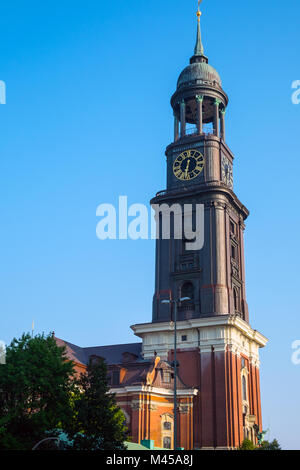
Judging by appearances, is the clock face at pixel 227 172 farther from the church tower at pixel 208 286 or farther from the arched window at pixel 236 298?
the arched window at pixel 236 298

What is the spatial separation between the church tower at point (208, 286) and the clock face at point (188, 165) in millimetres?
139

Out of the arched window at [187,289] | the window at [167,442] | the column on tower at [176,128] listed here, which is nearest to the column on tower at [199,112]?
the column on tower at [176,128]

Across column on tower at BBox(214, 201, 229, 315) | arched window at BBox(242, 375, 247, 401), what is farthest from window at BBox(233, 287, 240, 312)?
arched window at BBox(242, 375, 247, 401)

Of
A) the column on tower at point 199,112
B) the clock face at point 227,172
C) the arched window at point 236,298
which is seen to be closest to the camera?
the arched window at point 236,298

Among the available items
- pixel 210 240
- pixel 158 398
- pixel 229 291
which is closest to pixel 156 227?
pixel 210 240

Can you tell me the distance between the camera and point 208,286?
7744cm

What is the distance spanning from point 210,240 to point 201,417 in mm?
21780

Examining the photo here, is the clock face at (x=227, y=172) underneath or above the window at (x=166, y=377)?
above

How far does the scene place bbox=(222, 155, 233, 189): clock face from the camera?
8706 cm

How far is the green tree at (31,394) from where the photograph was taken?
4747cm

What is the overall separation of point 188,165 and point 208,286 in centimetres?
1822

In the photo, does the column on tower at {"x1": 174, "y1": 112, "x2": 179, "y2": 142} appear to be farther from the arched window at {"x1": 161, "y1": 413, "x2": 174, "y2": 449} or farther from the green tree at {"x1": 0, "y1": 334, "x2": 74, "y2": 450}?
the green tree at {"x1": 0, "y1": 334, "x2": 74, "y2": 450}

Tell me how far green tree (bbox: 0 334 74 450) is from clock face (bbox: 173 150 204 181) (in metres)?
39.6
